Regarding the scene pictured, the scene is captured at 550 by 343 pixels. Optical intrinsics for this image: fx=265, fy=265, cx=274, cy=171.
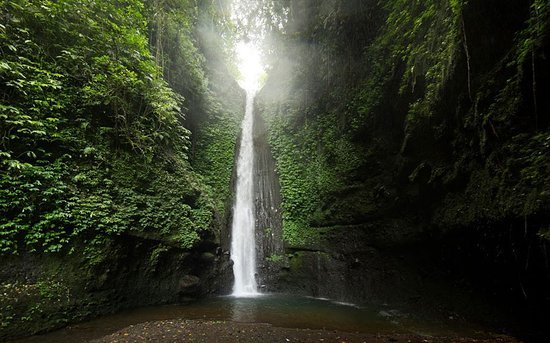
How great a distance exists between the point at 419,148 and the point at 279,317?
5.66m

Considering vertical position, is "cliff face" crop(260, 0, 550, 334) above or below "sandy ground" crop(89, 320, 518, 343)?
above

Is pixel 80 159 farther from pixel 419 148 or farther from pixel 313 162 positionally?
pixel 419 148

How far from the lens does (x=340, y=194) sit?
9.64 meters

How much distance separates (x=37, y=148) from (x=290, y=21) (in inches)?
503

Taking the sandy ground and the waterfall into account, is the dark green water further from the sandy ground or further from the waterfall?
the waterfall

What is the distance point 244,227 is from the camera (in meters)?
10.9

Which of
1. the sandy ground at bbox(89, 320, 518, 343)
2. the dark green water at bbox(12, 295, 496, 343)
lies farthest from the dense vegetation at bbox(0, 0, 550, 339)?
the sandy ground at bbox(89, 320, 518, 343)

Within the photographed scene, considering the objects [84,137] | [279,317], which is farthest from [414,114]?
[84,137]

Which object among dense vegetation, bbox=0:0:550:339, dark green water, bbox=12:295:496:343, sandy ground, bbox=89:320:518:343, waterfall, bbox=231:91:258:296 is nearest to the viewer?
sandy ground, bbox=89:320:518:343

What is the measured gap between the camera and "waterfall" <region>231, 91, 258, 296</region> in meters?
9.41

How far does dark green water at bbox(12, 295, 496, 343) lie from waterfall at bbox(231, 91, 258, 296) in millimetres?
1583

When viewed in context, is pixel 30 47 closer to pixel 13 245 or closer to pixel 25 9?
pixel 25 9

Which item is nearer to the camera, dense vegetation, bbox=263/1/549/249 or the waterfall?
dense vegetation, bbox=263/1/549/249

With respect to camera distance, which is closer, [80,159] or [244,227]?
[80,159]
